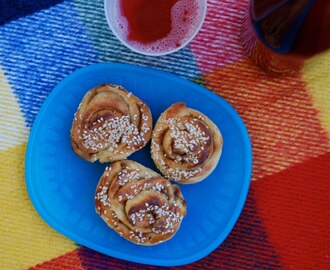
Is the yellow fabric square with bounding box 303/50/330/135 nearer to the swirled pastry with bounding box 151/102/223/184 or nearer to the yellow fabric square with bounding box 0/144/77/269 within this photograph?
the swirled pastry with bounding box 151/102/223/184

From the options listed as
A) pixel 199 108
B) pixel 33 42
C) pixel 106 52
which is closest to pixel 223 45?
pixel 199 108

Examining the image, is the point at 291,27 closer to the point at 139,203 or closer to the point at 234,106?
the point at 234,106

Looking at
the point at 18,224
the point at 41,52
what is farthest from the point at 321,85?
the point at 18,224

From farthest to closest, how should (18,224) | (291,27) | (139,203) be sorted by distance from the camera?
(18,224) → (139,203) → (291,27)

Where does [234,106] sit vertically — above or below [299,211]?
above

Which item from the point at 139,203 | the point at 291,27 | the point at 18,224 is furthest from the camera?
the point at 18,224

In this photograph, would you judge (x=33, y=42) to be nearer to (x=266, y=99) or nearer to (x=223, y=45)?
(x=223, y=45)
